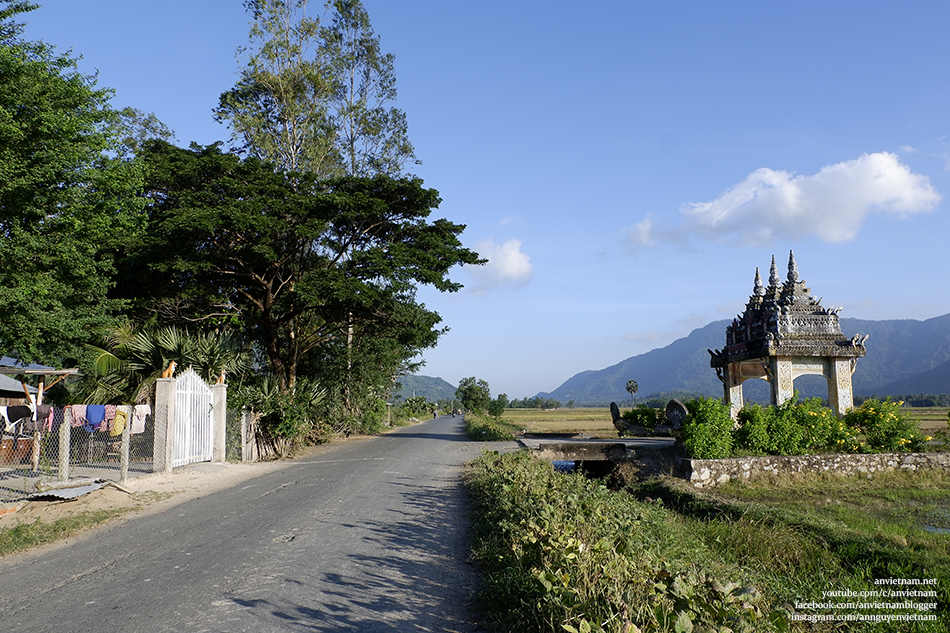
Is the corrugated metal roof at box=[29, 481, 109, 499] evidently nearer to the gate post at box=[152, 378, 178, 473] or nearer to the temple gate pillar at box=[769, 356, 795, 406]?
the gate post at box=[152, 378, 178, 473]

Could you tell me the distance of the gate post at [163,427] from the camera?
12.4 metres

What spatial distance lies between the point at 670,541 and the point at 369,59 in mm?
27161

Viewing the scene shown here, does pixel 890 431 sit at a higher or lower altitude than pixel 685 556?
higher

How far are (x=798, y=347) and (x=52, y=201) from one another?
23651 millimetres

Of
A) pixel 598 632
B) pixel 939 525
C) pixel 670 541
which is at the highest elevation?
pixel 598 632

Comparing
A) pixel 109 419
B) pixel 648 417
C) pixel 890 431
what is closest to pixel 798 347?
pixel 890 431

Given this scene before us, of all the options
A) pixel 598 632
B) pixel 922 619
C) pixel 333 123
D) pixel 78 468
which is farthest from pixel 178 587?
pixel 333 123

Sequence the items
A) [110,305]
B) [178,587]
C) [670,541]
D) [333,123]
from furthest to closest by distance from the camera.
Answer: [333,123], [110,305], [670,541], [178,587]

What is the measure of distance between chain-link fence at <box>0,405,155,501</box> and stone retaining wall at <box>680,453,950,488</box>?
12.6 meters

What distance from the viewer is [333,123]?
27.7m

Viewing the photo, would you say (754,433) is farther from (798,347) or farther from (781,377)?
(798,347)

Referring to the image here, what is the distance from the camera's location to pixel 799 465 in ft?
46.2

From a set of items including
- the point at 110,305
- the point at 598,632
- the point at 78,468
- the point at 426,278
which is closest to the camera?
the point at 598,632

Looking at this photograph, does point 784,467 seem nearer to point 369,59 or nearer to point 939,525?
point 939,525
